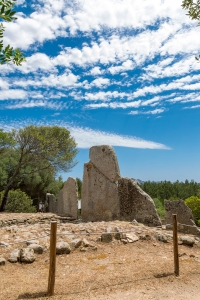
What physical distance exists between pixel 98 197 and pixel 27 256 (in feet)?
21.0

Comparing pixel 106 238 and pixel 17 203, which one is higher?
pixel 17 203

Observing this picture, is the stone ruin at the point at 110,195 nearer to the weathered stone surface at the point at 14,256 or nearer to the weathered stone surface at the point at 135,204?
the weathered stone surface at the point at 135,204

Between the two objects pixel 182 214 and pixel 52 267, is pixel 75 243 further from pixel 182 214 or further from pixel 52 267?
pixel 182 214

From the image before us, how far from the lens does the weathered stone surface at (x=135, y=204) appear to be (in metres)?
11.9

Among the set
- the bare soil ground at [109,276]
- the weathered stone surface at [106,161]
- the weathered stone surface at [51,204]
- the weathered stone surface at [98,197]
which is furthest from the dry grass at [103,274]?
the weathered stone surface at [51,204]

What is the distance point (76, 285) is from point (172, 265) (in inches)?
107

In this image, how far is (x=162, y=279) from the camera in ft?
20.2

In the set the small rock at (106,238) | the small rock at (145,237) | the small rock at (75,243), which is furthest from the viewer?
the small rock at (145,237)

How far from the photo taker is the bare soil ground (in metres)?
5.36

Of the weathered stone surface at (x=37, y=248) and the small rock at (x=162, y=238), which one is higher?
the small rock at (x=162, y=238)

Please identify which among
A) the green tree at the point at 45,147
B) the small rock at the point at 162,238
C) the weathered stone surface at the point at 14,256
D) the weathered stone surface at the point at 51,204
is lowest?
the weathered stone surface at the point at 14,256

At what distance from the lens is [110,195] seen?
42.3 feet

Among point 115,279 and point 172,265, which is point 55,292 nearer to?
point 115,279

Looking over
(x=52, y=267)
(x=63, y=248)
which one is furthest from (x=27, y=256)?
(x=52, y=267)
